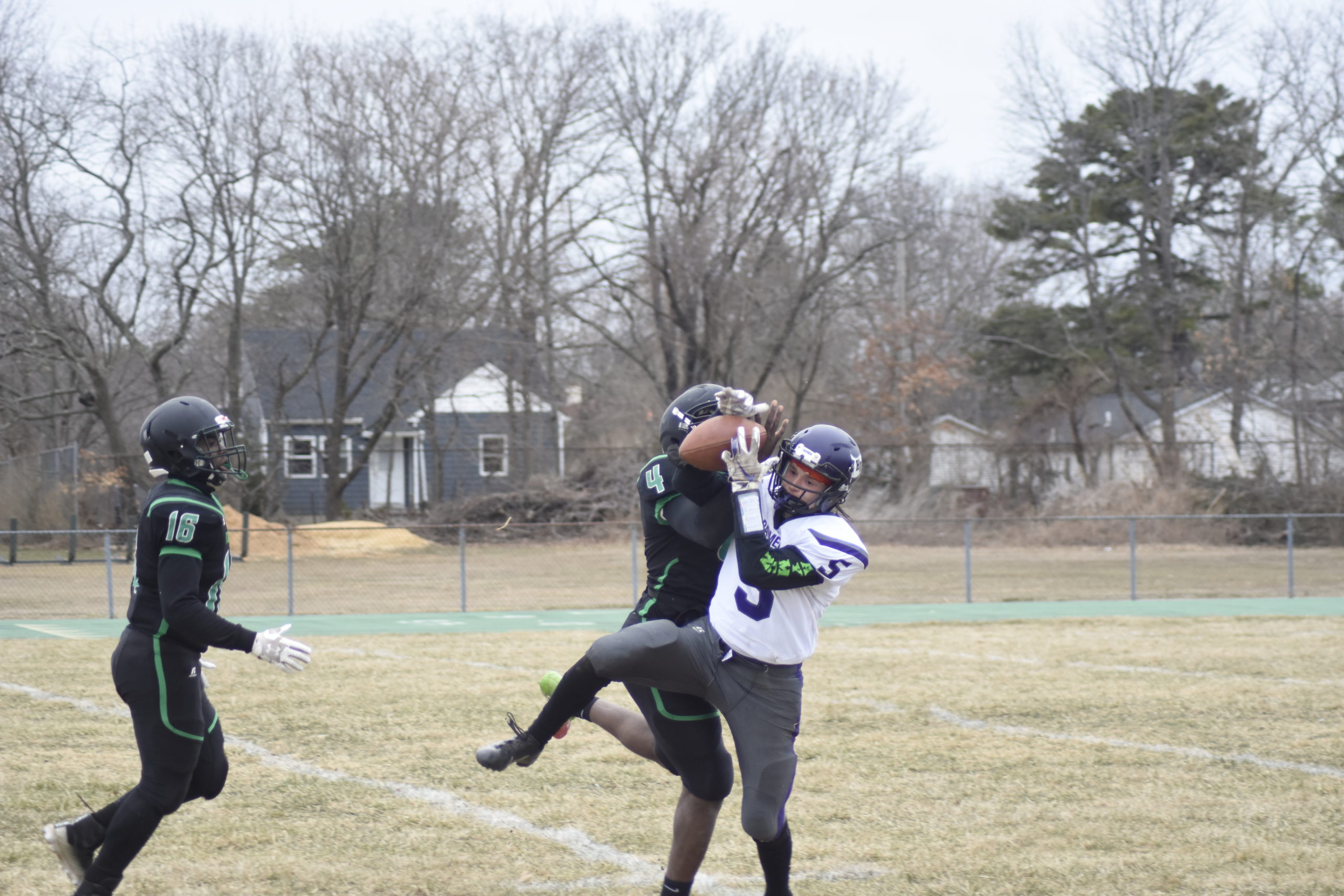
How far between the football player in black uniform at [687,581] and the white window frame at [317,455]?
27.2 m

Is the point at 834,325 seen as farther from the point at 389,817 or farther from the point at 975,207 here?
the point at 389,817

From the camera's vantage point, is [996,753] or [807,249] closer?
[996,753]

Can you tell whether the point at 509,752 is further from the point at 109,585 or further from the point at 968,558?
the point at 968,558

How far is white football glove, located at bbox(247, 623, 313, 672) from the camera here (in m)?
4.33

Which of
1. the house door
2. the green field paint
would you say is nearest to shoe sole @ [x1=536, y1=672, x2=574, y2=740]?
the green field paint

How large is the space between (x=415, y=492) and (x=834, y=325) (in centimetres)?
1379

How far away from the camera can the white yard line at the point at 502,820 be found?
511cm

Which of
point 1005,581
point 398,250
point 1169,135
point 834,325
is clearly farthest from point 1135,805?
point 834,325

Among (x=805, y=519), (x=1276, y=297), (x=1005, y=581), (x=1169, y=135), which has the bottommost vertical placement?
(x=1005, y=581)

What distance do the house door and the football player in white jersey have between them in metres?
31.0

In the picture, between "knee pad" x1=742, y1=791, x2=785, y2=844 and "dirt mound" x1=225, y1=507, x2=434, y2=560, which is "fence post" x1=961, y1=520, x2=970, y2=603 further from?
"knee pad" x1=742, y1=791, x2=785, y2=844

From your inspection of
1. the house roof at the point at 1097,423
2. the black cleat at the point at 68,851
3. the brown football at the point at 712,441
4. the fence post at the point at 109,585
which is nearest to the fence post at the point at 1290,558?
the house roof at the point at 1097,423

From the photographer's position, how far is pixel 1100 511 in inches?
1214

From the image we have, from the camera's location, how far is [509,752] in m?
4.57
